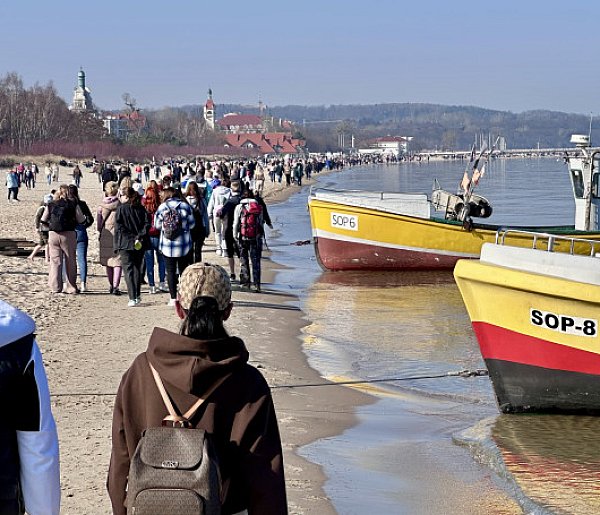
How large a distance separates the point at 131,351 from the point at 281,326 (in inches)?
125

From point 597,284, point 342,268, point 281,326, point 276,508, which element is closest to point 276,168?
point 342,268

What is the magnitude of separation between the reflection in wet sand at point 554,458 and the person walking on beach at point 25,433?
187 inches

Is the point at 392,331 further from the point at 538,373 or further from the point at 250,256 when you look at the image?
the point at 538,373

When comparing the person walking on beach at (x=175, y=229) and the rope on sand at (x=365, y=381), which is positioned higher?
the person walking on beach at (x=175, y=229)

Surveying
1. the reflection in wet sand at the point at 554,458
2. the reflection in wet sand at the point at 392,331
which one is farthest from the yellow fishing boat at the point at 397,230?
the reflection in wet sand at the point at 554,458

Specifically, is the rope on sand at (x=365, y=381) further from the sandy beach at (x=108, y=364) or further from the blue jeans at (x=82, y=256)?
the blue jeans at (x=82, y=256)

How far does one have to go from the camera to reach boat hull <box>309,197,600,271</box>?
22.4 metres

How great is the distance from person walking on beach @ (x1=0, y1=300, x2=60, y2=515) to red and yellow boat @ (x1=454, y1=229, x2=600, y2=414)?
6573mm

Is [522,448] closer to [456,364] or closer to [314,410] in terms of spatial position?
[314,410]

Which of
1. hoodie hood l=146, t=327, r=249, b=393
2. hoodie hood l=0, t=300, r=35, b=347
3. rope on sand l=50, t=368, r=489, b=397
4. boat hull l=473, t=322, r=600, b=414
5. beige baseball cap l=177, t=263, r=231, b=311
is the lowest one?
rope on sand l=50, t=368, r=489, b=397

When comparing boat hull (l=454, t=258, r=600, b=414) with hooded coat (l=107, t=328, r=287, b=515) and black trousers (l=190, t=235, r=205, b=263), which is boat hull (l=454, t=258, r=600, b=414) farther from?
hooded coat (l=107, t=328, r=287, b=515)

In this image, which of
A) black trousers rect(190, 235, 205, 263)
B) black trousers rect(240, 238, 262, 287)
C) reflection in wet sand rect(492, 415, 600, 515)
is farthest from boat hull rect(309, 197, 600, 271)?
reflection in wet sand rect(492, 415, 600, 515)

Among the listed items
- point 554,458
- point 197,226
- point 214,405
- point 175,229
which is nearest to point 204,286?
point 214,405

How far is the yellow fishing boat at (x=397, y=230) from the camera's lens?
22.3m
